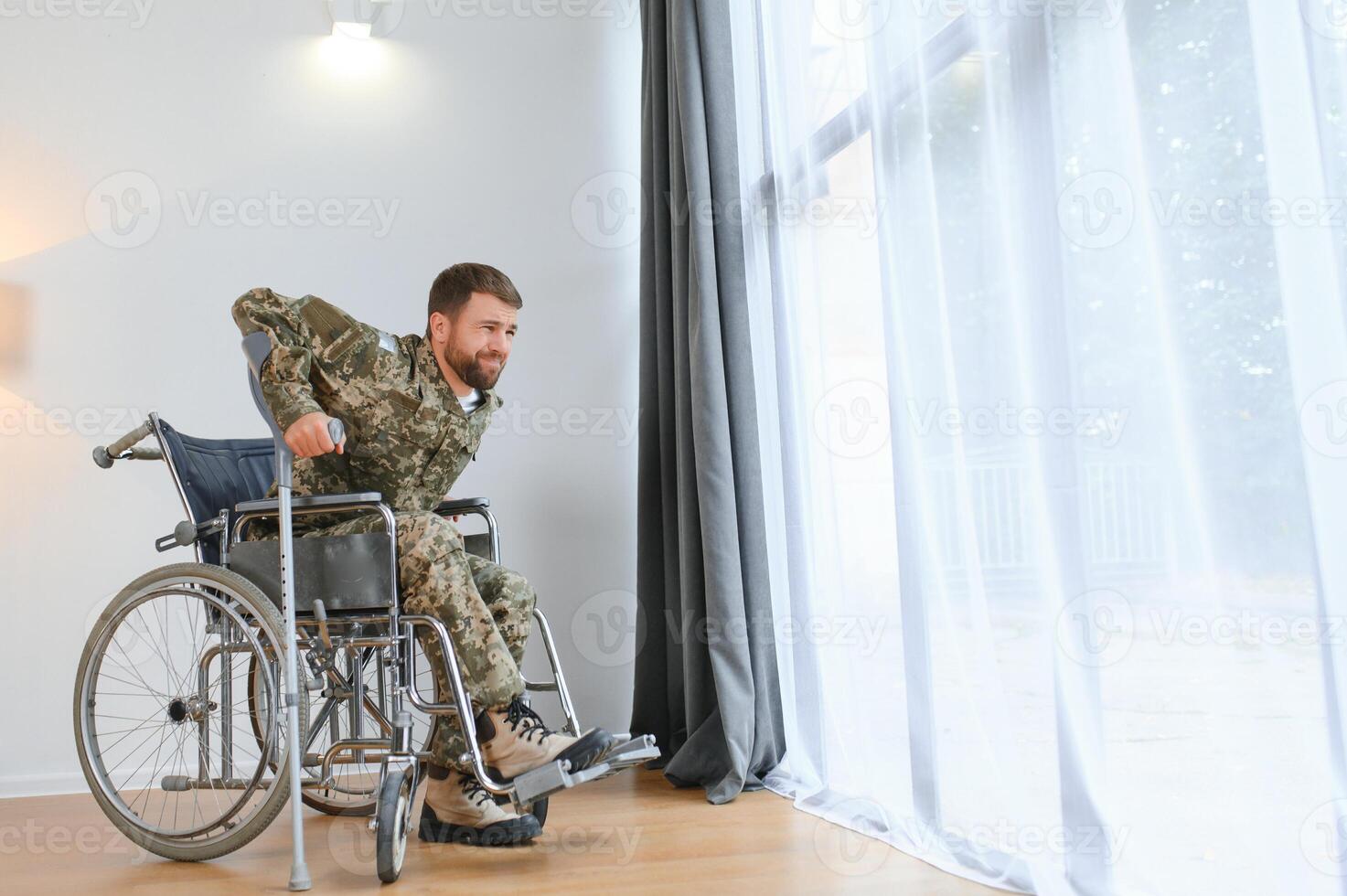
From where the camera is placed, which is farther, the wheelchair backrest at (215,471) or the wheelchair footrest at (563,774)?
the wheelchair backrest at (215,471)

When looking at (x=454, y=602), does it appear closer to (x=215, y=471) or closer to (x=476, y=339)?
(x=476, y=339)

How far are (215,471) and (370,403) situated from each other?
1.23ft

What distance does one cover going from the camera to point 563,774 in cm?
177

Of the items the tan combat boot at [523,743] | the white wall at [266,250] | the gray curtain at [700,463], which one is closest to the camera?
the tan combat boot at [523,743]

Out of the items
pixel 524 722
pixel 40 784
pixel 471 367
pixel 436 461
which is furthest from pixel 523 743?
pixel 40 784

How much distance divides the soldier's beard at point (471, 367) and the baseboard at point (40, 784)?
5.31ft

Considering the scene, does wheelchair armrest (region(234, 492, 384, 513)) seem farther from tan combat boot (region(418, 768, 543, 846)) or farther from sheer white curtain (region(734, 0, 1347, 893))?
sheer white curtain (region(734, 0, 1347, 893))

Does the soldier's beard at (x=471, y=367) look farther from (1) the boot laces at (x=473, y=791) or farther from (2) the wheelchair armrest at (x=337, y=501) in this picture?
(1) the boot laces at (x=473, y=791)

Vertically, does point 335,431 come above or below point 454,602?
above

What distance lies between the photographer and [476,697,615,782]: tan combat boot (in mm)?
1832

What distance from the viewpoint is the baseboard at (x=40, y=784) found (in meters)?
2.83

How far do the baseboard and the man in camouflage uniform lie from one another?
4.32ft

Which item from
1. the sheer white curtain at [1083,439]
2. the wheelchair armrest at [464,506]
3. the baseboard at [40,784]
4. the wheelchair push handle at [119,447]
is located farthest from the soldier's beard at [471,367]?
the baseboard at [40,784]

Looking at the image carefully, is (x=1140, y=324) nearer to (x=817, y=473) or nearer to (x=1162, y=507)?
(x=1162, y=507)
